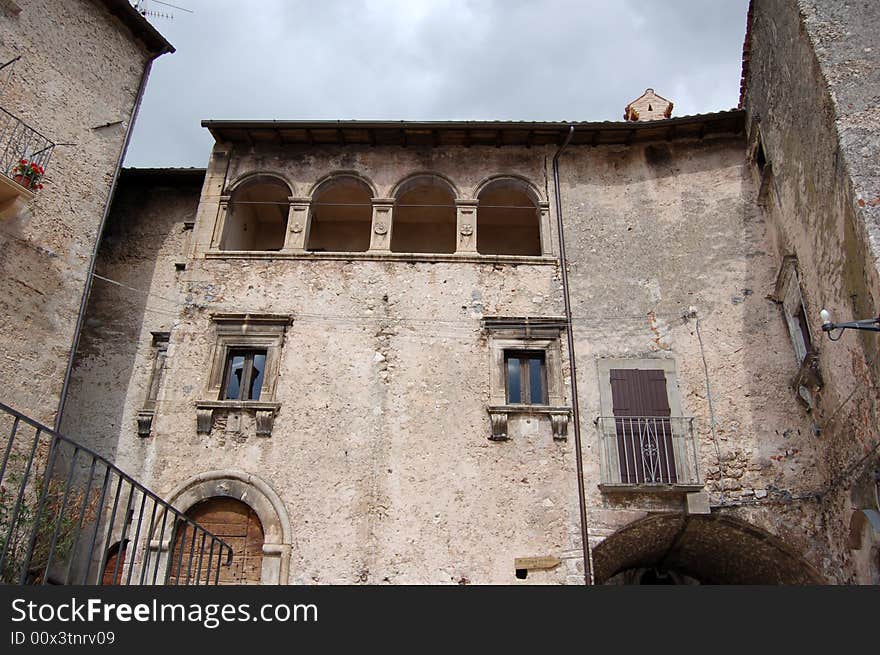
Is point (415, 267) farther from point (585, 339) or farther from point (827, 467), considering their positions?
point (827, 467)

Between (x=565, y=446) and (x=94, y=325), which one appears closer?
(x=565, y=446)

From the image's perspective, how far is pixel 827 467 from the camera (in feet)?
35.4

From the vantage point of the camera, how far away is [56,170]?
11.9 meters

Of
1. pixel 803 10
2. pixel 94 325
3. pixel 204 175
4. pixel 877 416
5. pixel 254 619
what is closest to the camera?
pixel 254 619

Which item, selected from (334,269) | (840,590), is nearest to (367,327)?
(334,269)

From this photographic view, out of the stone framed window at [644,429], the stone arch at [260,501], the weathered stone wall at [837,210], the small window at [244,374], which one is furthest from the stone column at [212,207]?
the weathered stone wall at [837,210]

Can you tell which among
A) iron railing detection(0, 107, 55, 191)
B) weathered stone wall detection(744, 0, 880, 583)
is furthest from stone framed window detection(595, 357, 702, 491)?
iron railing detection(0, 107, 55, 191)

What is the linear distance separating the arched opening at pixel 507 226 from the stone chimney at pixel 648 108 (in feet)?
11.2

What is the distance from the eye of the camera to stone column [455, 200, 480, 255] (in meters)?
13.5

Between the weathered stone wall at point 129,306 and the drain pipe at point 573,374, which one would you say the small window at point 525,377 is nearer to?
the drain pipe at point 573,374

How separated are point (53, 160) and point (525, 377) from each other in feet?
26.2

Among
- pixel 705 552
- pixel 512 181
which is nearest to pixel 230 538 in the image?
pixel 705 552

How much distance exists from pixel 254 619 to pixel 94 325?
9.53m

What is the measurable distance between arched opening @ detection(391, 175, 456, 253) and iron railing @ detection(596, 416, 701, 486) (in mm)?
5496
